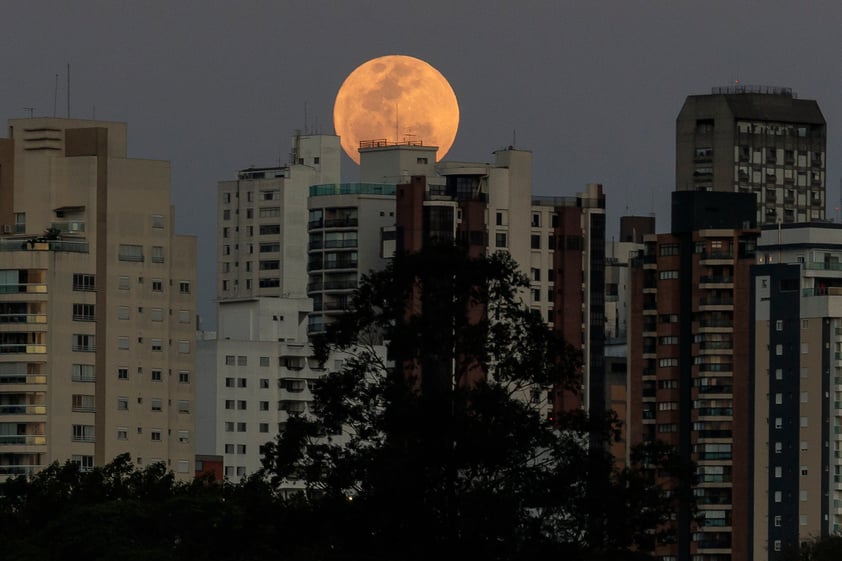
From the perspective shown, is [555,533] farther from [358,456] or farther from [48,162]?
[48,162]

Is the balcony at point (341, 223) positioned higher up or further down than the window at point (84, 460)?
higher up

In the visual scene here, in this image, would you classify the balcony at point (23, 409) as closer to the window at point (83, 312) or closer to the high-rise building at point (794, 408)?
the window at point (83, 312)

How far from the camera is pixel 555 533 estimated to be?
6222cm

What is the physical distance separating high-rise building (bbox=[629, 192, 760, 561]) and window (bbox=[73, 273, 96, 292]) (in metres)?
43.5

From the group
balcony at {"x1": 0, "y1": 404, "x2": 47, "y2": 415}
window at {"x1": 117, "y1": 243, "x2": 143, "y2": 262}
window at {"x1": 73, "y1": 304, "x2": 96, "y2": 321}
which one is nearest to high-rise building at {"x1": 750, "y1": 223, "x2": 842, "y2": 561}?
window at {"x1": 117, "y1": 243, "x2": 143, "y2": 262}

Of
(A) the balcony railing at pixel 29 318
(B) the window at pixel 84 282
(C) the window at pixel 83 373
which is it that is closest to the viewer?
(A) the balcony railing at pixel 29 318

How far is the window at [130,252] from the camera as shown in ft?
449

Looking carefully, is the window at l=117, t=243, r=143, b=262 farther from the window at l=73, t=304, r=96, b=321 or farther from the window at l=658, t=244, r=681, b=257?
the window at l=658, t=244, r=681, b=257

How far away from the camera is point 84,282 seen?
135750 mm

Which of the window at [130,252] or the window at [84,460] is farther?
the window at [130,252]

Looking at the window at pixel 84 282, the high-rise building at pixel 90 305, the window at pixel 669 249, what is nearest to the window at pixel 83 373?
the high-rise building at pixel 90 305

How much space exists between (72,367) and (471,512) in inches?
3029

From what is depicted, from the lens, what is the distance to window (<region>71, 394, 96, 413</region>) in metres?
135

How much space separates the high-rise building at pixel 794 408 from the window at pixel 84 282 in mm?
45958
